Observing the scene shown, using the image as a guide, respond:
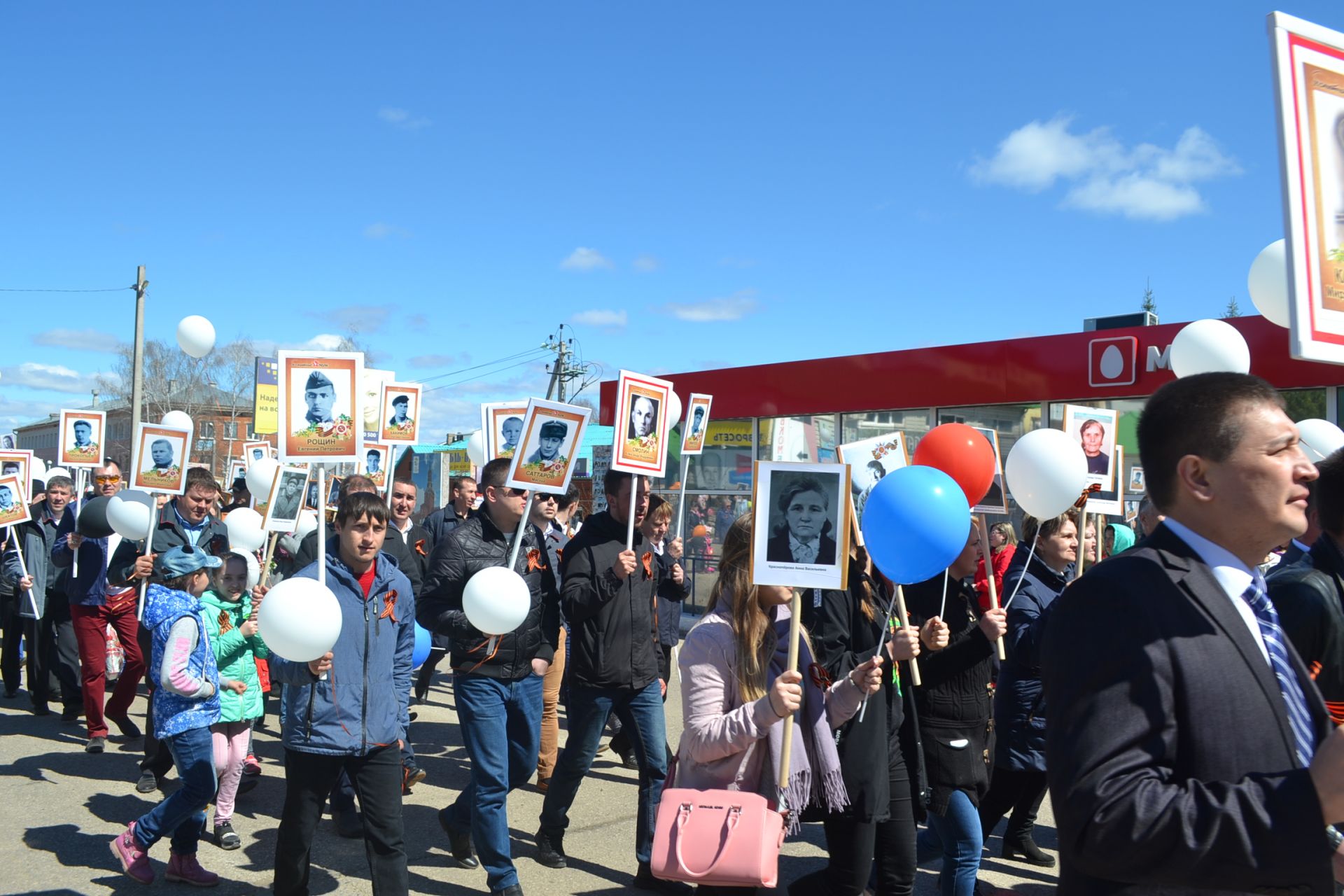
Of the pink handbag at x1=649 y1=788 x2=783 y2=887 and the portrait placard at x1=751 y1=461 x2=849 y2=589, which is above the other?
the portrait placard at x1=751 y1=461 x2=849 y2=589

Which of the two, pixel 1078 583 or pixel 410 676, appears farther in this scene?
pixel 410 676

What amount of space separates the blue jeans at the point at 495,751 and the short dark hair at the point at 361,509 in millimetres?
991

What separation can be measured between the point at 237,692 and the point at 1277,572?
201 inches

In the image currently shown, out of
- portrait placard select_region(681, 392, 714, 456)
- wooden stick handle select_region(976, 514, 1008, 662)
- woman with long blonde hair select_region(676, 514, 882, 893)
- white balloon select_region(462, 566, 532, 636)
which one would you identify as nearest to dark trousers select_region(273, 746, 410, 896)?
white balloon select_region(462, 566, 532, 636)

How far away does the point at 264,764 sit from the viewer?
766cm

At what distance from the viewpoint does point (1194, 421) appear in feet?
6.17

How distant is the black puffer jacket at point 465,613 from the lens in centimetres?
532

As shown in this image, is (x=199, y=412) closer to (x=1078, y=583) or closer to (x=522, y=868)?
(x=522, y=868)

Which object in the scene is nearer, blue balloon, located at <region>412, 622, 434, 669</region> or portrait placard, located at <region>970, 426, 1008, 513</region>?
portrait placard, located at <region>970, 426, 1008, 513</region>

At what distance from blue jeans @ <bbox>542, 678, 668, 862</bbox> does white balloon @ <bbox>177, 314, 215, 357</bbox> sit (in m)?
7.52

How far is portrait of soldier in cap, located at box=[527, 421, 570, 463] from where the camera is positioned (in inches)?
227

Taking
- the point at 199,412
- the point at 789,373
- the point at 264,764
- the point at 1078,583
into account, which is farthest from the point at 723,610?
the point at 199,412

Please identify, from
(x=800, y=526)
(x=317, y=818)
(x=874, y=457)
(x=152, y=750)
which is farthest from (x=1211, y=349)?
(x=152, y=750)

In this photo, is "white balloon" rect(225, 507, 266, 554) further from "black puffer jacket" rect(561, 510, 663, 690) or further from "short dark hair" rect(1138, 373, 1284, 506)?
"short dark hair" rect(1138, 373, 1284, 506)
